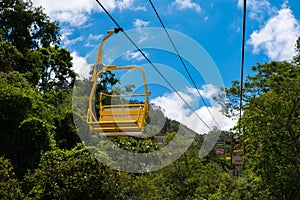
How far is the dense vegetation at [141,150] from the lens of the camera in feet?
40.1

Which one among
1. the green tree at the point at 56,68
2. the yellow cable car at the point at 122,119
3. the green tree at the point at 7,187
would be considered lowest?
the green tree at the point at 7,187

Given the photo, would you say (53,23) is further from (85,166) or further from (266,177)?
(266,177)

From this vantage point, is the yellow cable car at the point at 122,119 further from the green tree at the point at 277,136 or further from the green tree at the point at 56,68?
the green tree at the point at 56,68

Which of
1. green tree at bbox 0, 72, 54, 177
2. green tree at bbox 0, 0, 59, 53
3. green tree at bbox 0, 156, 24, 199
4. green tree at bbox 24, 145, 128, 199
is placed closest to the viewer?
green tree at bbox 0, 156, 24, 199

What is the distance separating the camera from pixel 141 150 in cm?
1845

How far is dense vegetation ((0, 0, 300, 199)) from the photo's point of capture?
12211 millimetres

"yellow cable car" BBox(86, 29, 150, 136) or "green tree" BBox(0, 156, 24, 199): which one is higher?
"yellow cable car" BBox(86, 29, 150, 136)

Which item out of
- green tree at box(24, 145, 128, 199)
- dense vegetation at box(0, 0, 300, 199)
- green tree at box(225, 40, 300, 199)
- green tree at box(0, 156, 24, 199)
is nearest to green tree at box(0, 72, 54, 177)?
dense vegetation at box(0, 0, 300, 199)

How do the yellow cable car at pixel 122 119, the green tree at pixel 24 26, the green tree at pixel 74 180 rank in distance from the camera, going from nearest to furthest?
the yellow cable car at pixel 122 119
the green tree at pixel 74 180
the green tree at pixel 24 26

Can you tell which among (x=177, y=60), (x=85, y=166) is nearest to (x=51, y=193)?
(x=85, y=166)

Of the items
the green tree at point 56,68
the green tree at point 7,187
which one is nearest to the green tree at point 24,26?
the green tree at point 56,68

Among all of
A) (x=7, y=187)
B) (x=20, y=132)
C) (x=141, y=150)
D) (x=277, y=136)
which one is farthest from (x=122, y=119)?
(x=141, y=150)

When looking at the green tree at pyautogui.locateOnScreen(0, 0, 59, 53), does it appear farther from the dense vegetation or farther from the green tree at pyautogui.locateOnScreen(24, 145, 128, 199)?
the green tree at pyautogui.locateOnScreen(24, 145, 128, 199)

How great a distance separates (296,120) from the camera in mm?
12391
